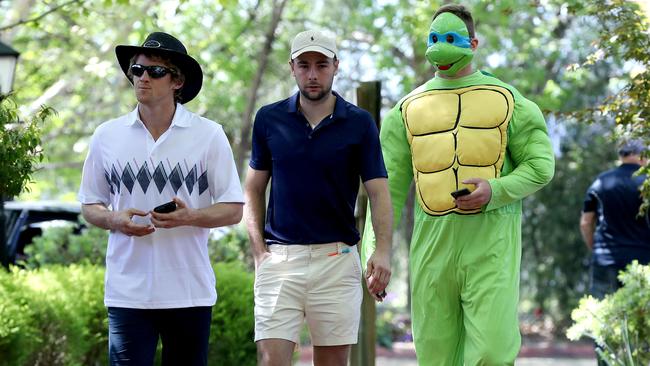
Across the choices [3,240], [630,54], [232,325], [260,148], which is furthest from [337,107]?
[3,240]

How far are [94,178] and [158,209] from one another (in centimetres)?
52

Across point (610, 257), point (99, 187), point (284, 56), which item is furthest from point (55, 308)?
point (284, 56)

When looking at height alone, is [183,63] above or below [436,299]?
above

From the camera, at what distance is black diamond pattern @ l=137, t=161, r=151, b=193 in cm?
550

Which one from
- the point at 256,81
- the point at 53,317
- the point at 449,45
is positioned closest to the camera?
the point at 449,45

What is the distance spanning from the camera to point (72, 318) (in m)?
8.27

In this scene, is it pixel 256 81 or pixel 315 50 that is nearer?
pixel 315 50

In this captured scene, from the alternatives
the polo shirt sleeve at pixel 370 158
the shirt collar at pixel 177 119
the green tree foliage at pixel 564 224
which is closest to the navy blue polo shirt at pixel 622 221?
the polo shirt sleeve at pixel 370 158

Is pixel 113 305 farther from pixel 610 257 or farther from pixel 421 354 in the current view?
pixel 610 257

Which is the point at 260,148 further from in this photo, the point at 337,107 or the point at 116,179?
the point at 116,179

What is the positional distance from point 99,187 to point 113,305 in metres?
0.60

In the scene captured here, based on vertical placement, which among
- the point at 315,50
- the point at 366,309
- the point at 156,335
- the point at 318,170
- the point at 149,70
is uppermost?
the point at 315,50

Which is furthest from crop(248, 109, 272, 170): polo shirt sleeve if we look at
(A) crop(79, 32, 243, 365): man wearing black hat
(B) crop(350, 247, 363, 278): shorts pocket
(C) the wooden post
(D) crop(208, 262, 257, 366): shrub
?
(D) crop(208, 262, 257, 366): shrub

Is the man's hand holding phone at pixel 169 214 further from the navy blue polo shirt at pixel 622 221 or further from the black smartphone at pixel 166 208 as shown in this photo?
the navy blue polo shirt at pixel 622 221
